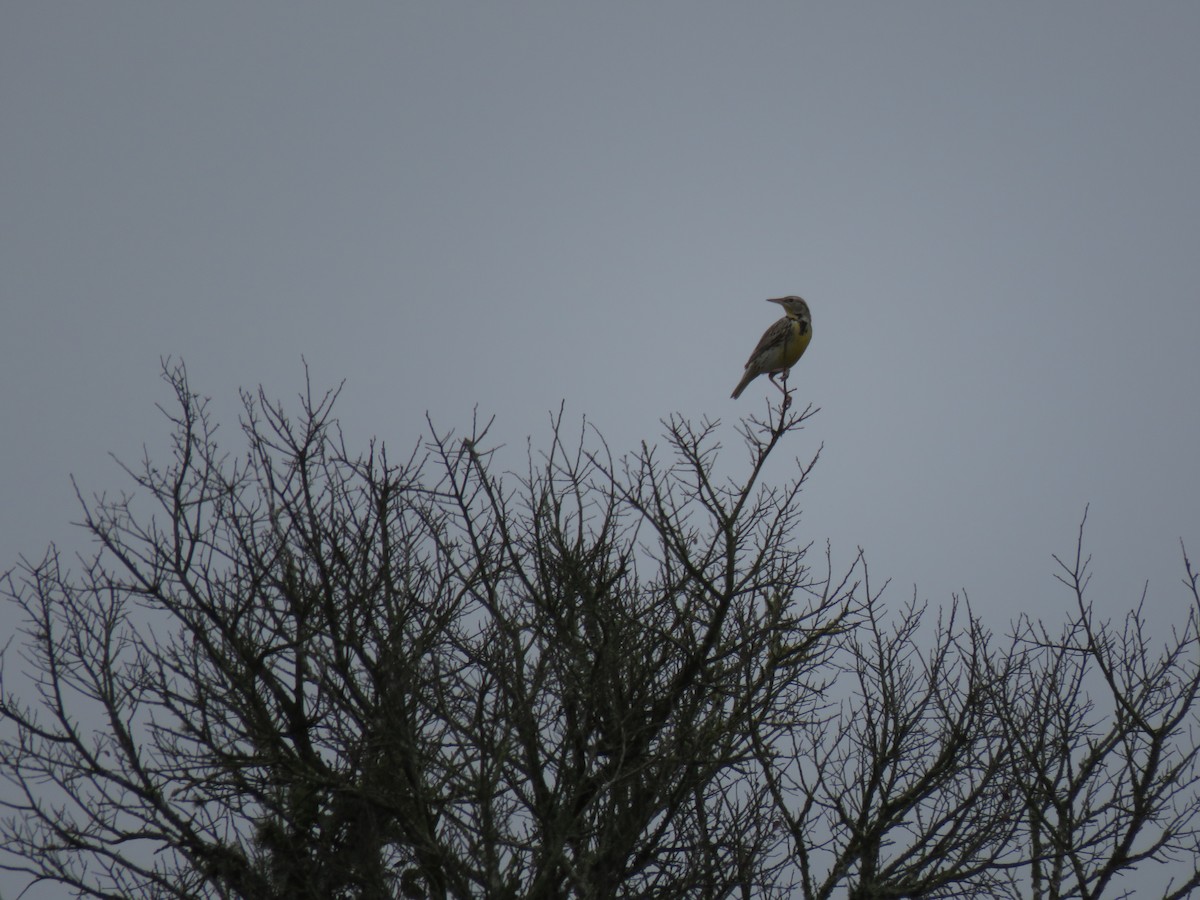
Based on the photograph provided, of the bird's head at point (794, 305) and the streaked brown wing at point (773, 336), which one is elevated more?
the bird's head at point (794, 305)

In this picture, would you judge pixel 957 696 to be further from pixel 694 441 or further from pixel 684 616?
pixel 694 441

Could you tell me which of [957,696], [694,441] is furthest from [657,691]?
[957,696]

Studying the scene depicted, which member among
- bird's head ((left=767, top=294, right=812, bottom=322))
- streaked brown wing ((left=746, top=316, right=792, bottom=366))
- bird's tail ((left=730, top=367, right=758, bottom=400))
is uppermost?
bird's head ((left=767, top=294, right=812, bottom=322))

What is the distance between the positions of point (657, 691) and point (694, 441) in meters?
1.68

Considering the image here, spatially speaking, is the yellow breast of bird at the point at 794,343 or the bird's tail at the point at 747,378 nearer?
the yellow breast of bird at the point at 794,343

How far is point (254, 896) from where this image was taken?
20.2 feet

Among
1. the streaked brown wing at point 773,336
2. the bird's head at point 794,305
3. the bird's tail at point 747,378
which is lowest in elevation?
the bird's tail at point 747,378

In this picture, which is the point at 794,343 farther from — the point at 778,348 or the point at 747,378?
the point at 747,378

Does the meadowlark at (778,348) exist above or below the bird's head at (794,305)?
below

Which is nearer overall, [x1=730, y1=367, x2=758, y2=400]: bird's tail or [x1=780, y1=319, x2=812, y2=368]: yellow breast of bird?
[x1=780, y1=319, x2=812, y2=368]: yellow breast of bird

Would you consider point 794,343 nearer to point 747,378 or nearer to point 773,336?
point 773,336

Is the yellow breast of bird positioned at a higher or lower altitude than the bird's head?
lower

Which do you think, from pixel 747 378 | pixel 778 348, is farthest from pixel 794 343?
pixel 747 378

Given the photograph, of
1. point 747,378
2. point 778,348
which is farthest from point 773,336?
point 747,378
